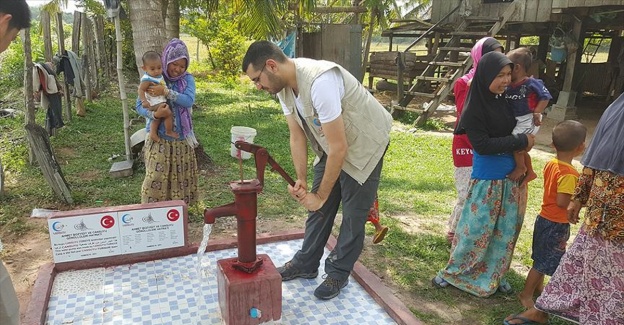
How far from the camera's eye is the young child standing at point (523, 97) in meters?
2.69

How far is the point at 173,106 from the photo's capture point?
3.60 meters

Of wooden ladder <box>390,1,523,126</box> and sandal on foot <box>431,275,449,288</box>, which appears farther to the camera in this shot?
wooden ladder <box>390,1,523,126</box>

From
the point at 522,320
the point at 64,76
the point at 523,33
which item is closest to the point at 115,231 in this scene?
the point at 522,320

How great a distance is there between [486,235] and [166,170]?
2378 mm

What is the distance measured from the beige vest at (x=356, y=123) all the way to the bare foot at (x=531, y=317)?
3.80ft

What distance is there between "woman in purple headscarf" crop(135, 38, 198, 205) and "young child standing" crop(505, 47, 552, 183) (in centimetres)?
227

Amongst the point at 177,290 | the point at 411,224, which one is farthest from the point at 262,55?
the point at 411,224

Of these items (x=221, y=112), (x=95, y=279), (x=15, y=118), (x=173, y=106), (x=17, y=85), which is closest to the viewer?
(x=95, y=279)

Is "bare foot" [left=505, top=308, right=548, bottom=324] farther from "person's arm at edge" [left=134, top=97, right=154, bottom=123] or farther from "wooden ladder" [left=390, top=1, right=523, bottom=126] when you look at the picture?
"wooden ladder" [left=390, top=1, right=523, bottom=126]

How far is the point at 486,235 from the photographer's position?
2.83m

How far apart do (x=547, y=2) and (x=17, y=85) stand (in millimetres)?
11528

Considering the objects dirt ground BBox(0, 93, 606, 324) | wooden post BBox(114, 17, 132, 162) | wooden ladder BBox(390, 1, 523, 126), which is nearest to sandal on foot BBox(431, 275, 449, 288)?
dirt ground BBox(0, 93, 606, 324)

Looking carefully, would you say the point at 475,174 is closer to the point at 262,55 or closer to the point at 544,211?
the point at 544,211

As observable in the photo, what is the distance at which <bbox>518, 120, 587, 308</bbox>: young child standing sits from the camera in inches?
99.7
